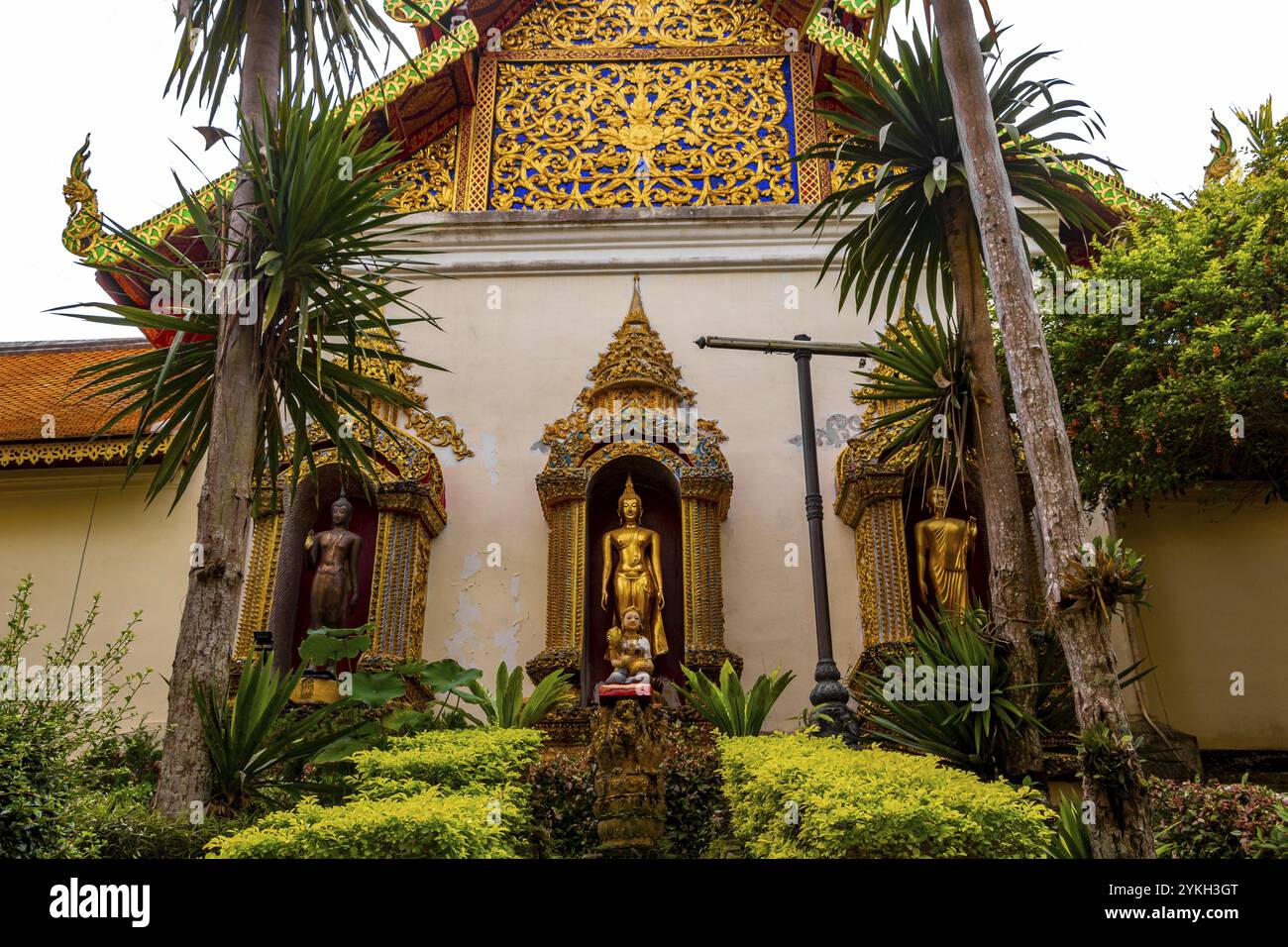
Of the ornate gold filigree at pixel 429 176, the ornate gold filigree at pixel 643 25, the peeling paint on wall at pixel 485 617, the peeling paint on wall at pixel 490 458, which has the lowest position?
the peeling paint on wall at pixel 485 617

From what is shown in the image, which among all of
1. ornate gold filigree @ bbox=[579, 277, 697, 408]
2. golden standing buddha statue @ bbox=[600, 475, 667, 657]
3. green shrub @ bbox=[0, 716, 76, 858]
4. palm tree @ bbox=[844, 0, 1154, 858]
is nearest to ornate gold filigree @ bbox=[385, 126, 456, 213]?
ornate gold filigree @ bbox=[579, 277, 697, 408]

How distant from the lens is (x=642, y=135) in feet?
43.2

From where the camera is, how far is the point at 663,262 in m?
12.3

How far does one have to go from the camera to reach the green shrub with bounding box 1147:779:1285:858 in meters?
5.64


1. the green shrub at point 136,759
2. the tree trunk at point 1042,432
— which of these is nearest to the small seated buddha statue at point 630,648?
the green shrub at point 136,759

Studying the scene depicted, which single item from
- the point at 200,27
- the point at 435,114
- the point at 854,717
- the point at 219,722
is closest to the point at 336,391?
the point at 219,722

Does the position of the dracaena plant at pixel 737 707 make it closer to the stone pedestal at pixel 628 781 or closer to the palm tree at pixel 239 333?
the stone pedestal at pixel 628 781

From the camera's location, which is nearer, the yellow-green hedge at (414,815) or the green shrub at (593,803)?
the yellow-green hedge at (414,815)

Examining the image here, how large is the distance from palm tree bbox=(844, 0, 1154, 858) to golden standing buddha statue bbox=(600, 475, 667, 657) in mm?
4736

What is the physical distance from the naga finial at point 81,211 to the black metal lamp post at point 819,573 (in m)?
6.46

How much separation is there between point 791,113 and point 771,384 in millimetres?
3556

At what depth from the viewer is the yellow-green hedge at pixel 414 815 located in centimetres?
471

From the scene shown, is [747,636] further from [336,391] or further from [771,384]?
[336,391]

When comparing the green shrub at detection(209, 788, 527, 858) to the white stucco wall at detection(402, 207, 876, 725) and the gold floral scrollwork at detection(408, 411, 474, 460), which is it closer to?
the white stucco wall at detection(402, 207, 876, 725)
